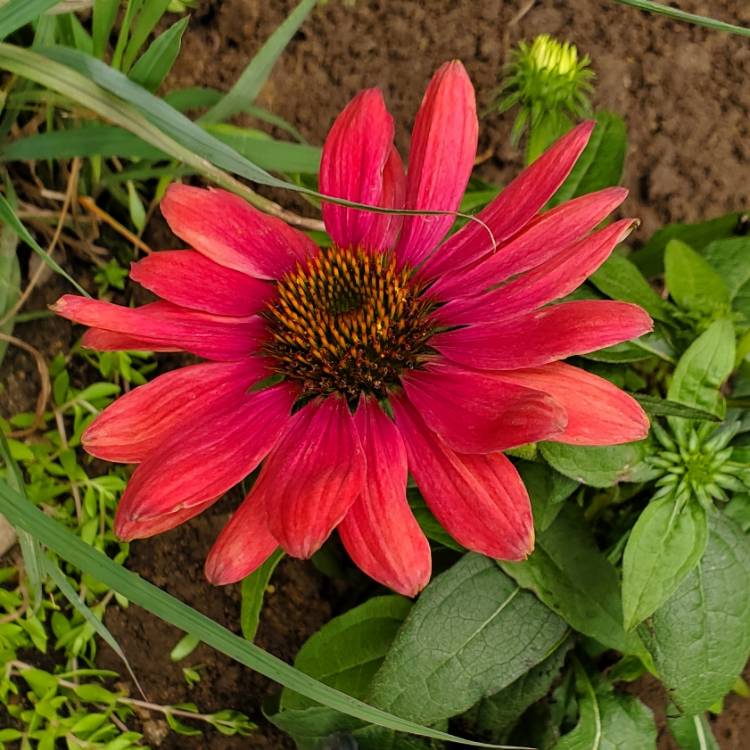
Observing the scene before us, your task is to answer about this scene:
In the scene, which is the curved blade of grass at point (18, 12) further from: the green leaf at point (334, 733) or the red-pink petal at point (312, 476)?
the green leaf at point (334, 733)

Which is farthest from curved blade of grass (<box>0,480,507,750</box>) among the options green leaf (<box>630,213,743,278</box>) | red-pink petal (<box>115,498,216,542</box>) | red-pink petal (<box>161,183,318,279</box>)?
green leaf (<box>630,213,743,278</box>)

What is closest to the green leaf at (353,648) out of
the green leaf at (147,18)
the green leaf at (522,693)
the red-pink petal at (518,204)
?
the green leaf at (522,693)

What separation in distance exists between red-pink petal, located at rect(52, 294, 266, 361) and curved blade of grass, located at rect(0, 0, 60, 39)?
19 centimetres

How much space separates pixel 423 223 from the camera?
0.74 m

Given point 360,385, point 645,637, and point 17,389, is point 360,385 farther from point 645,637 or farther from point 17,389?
point 17,389

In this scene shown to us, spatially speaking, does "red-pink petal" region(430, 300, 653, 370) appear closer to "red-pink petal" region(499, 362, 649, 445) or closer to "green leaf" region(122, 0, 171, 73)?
"red-pink petal" region(499, 362, 649, 445)

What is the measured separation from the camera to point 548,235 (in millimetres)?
654

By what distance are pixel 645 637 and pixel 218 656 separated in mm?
533

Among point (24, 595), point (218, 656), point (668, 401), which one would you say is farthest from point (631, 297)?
point (24, 595)

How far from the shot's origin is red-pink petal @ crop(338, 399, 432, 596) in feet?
1.96

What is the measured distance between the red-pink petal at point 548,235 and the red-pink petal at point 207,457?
191 millimetres

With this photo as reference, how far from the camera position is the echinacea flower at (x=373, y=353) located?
0.61 m

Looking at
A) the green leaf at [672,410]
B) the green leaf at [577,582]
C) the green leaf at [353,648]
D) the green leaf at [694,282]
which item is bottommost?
the green leaf at [353,648]

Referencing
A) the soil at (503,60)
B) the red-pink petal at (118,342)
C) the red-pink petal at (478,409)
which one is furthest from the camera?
the soil at (503,60)
